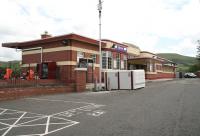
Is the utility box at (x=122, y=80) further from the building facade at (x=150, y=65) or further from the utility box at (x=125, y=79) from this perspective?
the building facade at (x=150, y=65)

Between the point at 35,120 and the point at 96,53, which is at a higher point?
the point at 96,53

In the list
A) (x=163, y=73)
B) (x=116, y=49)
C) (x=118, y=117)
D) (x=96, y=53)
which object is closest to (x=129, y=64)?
(x=116, y=49)

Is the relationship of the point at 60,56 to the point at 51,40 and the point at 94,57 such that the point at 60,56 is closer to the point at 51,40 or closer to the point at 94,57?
the point at 51,40

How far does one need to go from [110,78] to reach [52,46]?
696 cm

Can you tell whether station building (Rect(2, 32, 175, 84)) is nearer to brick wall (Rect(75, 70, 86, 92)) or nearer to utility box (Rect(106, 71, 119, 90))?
brick wall (Rect(75, 70, 86, 92))

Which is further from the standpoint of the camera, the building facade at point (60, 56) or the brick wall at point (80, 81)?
the building facade at point (60, 56)

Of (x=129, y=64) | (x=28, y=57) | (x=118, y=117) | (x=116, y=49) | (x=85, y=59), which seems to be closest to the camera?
(x=118, y=117)

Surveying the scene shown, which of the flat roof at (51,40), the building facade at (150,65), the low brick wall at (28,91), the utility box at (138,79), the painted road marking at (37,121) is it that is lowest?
the painted road marking at (37,121)

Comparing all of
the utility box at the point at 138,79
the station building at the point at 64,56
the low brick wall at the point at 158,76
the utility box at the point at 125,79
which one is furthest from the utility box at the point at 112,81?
the low brick wall at the point at 158,76

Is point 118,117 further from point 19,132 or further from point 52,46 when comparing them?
point 52,46

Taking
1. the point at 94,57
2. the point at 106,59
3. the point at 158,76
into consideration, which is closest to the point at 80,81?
the point at 94,57

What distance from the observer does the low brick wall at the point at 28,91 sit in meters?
16.9

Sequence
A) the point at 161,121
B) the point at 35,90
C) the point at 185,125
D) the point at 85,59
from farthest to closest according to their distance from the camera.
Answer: the point at 85,59 → the point at 35,90 → the point at 161,121 → the point at 185,125

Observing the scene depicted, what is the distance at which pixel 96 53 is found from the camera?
30.1 metres
